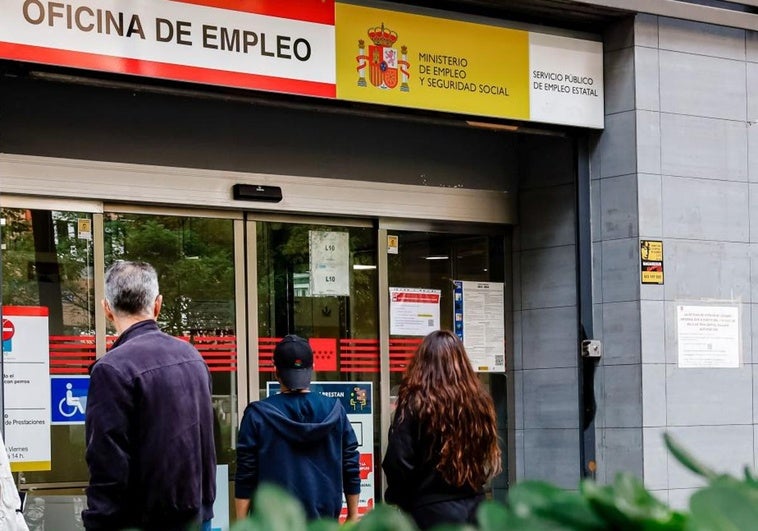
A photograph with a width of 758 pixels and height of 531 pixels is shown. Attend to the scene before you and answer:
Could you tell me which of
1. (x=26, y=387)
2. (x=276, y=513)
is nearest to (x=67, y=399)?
(x=26, y=387)

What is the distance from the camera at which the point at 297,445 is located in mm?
5816

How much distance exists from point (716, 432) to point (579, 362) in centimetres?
109

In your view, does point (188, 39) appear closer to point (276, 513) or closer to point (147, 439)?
point (147, 439)

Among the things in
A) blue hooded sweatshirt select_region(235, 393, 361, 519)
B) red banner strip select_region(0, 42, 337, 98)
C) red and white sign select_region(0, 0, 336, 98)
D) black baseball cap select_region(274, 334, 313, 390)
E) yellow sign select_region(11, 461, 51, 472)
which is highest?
red and white sign select_region(0, 0, 336, 98)

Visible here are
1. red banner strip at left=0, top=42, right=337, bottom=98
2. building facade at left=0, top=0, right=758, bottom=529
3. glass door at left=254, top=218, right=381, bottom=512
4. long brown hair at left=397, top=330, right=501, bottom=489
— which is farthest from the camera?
glass door at left=254, top=218, right=381, bottom=512

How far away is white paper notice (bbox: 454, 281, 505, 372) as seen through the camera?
9195 millimetres

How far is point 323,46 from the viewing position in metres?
7.58

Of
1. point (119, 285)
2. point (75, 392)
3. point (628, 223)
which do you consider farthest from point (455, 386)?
point (628, 223)

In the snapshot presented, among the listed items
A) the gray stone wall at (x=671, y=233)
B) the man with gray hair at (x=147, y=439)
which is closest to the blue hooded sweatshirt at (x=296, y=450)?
the man with gray hair at (x=147, y=439)

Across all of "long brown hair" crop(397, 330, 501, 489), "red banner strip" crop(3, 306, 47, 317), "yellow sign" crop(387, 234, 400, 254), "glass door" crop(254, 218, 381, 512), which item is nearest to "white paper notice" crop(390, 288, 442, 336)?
"glass door" crop(254, 218, 381, 512)

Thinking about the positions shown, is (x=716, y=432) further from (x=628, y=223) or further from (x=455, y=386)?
(x=455, y=386)

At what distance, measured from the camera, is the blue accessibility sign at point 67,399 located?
7.25m

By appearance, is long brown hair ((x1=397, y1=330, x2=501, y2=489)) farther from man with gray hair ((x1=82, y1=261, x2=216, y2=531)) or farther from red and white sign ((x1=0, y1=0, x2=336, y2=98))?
red and white sign ((x1=0, y1=0, x2=336, y2=98))

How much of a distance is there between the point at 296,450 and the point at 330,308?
111 inches
